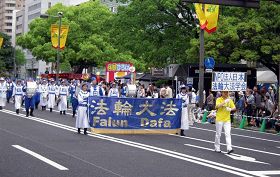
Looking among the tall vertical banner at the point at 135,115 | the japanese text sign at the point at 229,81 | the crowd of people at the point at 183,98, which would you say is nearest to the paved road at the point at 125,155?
the tall vertical banner at the point at 135,115

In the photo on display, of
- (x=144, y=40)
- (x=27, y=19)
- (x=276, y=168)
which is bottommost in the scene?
(x=276, y=168)

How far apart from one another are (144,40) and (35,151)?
29856mm

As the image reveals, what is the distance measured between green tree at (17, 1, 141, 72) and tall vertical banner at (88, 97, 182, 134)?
46.3m

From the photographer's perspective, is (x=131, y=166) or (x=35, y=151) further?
(x=35, y=151)

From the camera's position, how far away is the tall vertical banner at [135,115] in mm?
20391

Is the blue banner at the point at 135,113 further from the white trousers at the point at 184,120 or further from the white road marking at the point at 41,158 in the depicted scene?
the white road marking at the point at 41,158

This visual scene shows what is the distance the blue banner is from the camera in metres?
20.4

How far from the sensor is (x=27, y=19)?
459 ft

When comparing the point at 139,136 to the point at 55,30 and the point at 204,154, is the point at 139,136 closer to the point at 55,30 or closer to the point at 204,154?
the point at 204,154

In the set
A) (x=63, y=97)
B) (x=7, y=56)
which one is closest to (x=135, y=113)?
(x=63, y=97)

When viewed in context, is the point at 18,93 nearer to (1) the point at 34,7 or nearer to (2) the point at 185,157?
(2) the point at 185,157

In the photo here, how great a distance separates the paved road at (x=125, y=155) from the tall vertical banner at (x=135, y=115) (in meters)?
1.01

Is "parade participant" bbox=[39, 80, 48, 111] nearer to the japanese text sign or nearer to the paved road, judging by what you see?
the japanese text sign

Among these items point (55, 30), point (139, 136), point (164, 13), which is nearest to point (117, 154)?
point (139, 136)
